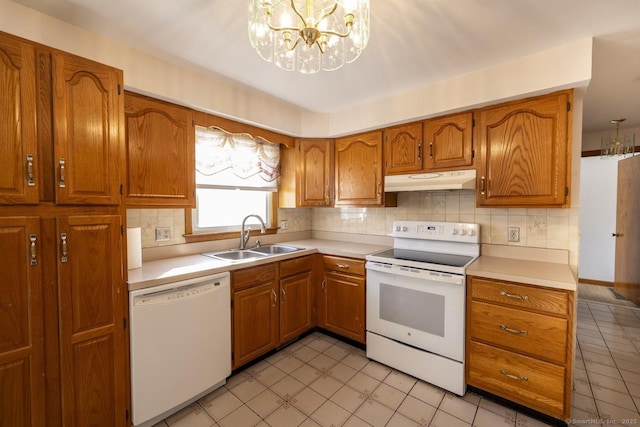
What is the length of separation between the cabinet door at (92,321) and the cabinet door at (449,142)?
7.48 ft

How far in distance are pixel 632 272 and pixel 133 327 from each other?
537 centimetres

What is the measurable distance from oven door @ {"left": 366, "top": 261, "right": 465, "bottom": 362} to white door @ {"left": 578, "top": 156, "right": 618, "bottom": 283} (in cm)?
383

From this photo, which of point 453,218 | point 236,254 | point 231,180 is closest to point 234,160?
point 231,180

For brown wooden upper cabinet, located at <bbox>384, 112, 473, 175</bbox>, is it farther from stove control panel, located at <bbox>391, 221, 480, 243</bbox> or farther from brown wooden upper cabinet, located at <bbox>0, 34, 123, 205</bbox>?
brown wooden upper cabinet, located at <bbox>0, 34, 123, 205</bbox>

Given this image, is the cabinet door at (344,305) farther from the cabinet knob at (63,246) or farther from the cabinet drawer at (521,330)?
the cabinet knob at (63,246)

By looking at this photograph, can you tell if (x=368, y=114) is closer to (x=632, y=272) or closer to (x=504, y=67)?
(x=504, y=67)

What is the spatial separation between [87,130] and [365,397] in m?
2.31

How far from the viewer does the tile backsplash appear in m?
2.04

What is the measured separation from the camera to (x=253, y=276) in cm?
217

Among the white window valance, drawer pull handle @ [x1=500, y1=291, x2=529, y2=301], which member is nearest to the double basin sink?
the white window valance

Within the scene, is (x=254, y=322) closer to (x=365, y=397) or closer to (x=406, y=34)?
(x=365, y=397)

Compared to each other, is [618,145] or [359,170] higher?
[618,145]

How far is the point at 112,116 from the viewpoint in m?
1.46

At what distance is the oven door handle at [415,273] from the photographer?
73.4 inches
